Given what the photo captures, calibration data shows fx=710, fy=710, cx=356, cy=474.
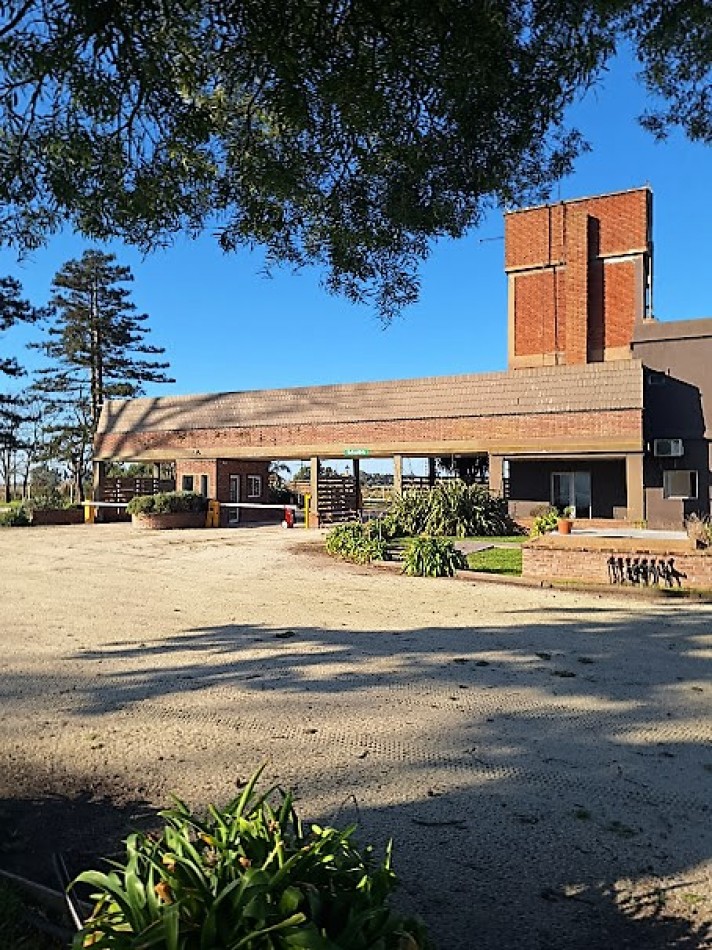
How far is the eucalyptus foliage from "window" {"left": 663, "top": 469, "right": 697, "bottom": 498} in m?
20.4

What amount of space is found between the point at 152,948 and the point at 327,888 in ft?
1.58

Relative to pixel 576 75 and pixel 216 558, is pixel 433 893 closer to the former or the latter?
pixel 576 75

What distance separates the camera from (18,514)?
28281mm

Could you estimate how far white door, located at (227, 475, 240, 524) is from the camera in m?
29.8

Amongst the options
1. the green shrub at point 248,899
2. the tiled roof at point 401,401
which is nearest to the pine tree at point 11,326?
the tiled roof at point 401,401

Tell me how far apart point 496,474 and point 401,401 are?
4.63 m

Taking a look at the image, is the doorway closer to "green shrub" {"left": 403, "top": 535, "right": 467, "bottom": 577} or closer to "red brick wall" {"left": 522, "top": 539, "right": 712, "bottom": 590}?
"green shrub" {"left": 403, "top": 535, "right": 467, "bottom": 577}

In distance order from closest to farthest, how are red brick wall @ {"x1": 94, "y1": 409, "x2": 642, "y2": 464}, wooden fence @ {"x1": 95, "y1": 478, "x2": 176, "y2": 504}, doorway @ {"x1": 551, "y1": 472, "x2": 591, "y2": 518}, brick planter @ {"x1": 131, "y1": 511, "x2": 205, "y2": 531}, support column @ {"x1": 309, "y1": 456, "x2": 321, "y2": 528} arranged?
red brick wall @ {"x1": 94, "y1": 409, "x2": 642, "y2": 464} < doorway @ {"x1": 551, "y1": 472, "x2": 591, "y2": 518} < brick planter @ {"x1": 131, "y1": 511, "x2": 205, "y2": 531} < support column @ {"x1": 309, "y1": 456, "x2": 321, "y2": 528} < wooden fence @ {"x1": 95, "y1": 478, "x2": 176, "y2": 504}

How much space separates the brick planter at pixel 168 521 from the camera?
86.0 feet

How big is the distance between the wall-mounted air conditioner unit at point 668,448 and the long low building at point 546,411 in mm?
48

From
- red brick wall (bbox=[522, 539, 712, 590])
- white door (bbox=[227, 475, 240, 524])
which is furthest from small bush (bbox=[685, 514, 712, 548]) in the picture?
white door (bbox=[227, 475, 240, 524])

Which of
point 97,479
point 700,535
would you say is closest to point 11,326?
point 97,479

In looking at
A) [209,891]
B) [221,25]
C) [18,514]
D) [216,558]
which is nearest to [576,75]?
[221,25]

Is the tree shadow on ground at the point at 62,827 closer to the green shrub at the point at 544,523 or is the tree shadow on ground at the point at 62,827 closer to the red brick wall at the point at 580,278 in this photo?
the green shrub at the point at 544,523
